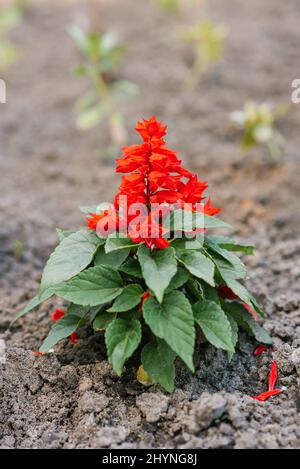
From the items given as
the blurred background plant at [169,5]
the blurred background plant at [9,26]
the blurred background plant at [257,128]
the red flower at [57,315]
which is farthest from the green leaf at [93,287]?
the blurred background plant at [169,5]

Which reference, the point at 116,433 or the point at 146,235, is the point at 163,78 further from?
the point at 116,433

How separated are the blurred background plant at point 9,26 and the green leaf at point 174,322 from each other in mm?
3760

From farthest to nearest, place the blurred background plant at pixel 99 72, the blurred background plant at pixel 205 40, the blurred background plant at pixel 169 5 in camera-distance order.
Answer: the blurred background plant at pixel 169 5, the blurred background plant at pixel 205 40, the blurred background plant at pixel 99 72

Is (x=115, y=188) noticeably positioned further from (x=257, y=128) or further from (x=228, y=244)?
(x=228, y=244)

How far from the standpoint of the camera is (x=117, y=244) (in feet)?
6.57

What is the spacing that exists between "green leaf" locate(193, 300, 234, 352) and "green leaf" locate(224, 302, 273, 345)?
0.32m

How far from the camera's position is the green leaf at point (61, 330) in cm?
210

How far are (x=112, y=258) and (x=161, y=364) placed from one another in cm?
39

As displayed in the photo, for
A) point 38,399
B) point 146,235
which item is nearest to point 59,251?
point 146,235

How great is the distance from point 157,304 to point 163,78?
3524mm

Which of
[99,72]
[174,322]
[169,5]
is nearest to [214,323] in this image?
[174,322]

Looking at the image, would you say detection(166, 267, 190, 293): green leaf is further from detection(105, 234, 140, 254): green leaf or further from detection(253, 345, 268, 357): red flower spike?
detection(253, 345, 268, 357): red flower spike

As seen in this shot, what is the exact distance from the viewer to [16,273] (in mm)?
3125

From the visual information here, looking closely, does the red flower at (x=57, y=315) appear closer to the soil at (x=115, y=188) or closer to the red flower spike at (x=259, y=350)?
the soil at (x=115, y=188)
